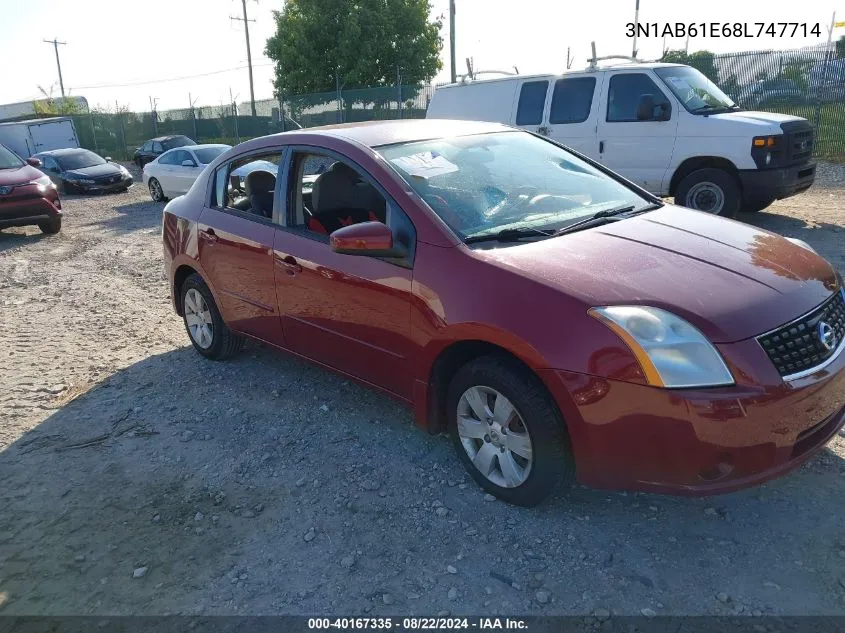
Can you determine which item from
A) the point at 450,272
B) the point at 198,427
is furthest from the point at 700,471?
the point at 198,427

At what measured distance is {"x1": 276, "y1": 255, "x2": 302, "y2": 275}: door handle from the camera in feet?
13.3

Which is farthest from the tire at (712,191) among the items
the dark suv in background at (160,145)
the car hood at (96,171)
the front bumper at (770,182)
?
the dark suv in background at (160,145)

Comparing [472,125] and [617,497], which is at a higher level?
[472,125]

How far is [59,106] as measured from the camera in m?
50.1

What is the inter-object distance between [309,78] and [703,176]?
2598cm

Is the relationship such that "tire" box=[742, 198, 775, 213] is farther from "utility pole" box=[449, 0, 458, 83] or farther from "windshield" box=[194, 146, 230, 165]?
"utility pole" box=[449, 0, 458, 83]

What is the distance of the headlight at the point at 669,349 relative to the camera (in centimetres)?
259

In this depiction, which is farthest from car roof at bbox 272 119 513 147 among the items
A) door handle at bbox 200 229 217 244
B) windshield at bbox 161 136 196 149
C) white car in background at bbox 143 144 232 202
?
windshield at bbox 161 136 196 149

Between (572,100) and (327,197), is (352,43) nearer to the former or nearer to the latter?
(572,100)

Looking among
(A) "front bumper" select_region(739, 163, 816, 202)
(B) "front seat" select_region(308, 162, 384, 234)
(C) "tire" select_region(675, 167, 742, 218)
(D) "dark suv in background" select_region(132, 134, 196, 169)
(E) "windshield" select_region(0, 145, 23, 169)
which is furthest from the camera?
(D) "dark suv in background" select_region(132, 134, 196, 169)

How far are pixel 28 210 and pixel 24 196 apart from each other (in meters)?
0.24

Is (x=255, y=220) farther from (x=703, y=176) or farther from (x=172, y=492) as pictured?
(x=703, y=176)

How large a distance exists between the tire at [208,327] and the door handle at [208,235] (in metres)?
0.40

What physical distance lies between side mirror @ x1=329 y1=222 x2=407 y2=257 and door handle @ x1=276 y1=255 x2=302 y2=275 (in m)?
0.71
